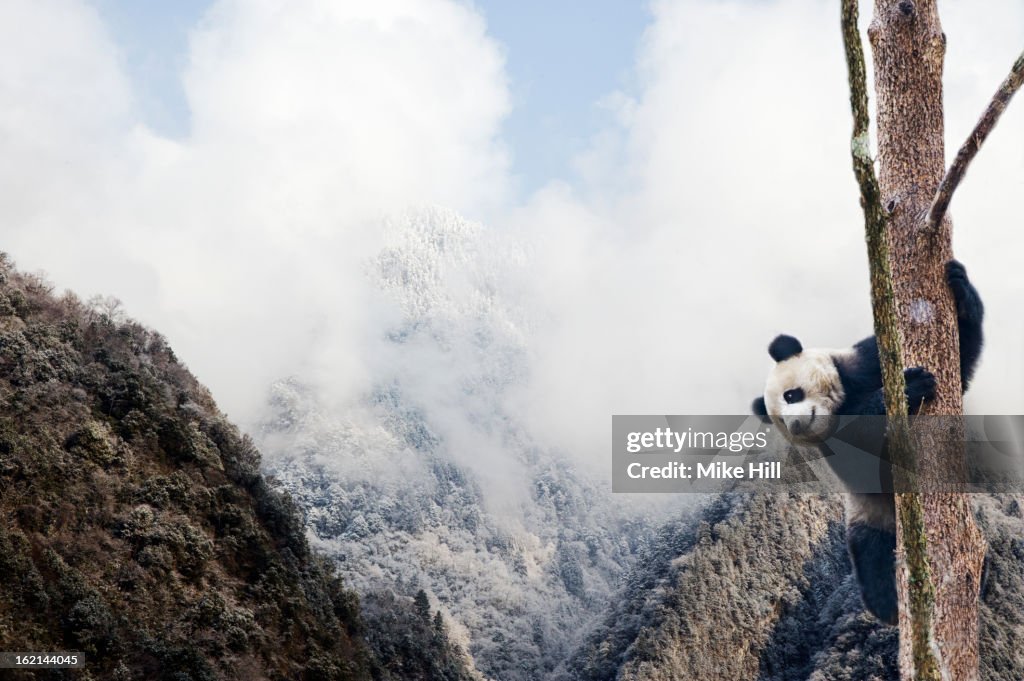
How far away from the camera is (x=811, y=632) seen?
98.2ft

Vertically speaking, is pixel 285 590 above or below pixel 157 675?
A: above

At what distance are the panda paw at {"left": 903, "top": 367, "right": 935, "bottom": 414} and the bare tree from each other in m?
0.02

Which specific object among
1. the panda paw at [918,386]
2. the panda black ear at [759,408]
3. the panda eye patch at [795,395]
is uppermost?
the panda black ear at [759,408]

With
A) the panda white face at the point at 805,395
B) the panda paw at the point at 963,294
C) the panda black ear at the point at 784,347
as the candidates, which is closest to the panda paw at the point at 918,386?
the panda paw at the point at 963,294

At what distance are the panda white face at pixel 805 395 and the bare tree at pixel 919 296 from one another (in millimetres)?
1013

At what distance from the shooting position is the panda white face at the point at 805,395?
3.21 meters

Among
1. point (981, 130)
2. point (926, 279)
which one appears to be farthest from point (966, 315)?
point (981, 130)

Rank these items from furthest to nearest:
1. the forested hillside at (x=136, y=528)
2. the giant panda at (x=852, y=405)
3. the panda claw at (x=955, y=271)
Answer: the forested hillside at (x=136, y=528)
the giant panda at (x=852, y=405)
the panda claw at (x=955, y=271)

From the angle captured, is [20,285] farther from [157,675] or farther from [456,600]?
[456,600]

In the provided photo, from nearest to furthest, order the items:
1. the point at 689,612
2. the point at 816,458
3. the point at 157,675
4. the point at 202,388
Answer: the point at 816,458 → the point at 157,675 → the point at 202,388 → the point at 689,612

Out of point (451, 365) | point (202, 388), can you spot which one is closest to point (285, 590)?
point (202, 388)

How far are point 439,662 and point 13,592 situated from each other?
1694 centimetres

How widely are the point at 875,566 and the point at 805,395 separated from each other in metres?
0.74

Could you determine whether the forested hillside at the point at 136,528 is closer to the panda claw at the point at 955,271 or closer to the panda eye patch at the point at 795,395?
the panda eye patch at the point at 795,395
